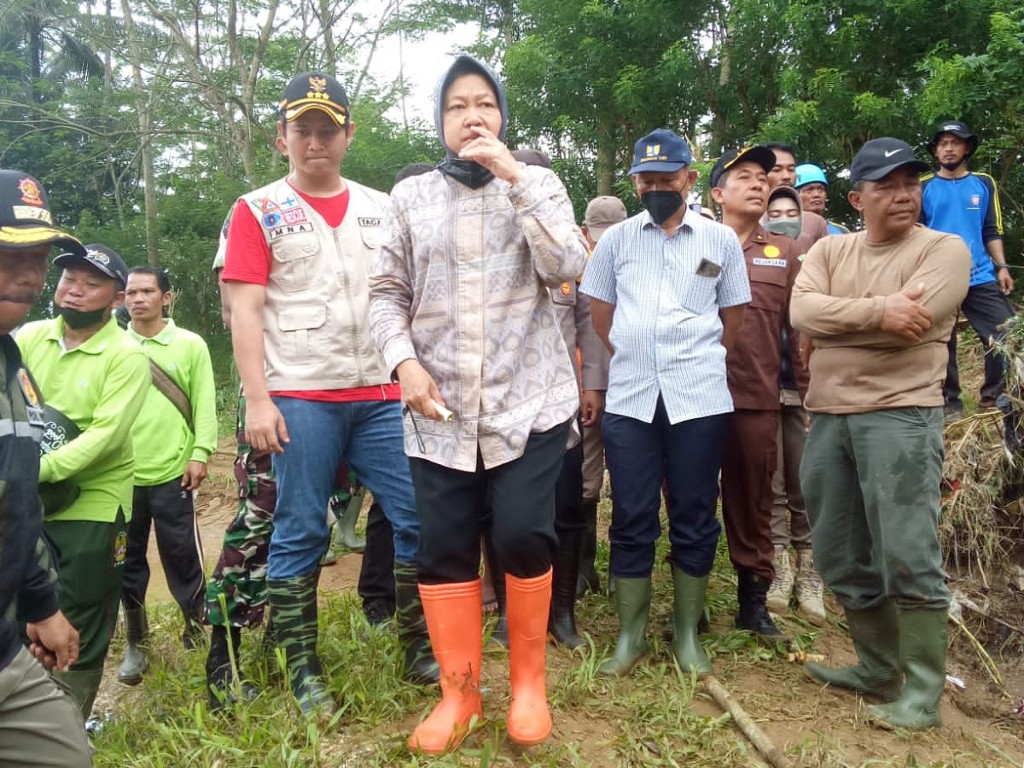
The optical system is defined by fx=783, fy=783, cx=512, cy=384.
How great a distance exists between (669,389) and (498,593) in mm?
1261

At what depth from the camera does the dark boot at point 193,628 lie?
397 centimetres

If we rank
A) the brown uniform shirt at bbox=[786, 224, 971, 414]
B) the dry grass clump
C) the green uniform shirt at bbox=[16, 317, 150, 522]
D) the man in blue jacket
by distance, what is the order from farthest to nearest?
1. the man in blue jacket
2. the dry grass clump
3. the green uniform shirt at bbox=[16, 317, 150, 522]
4. the brown uniform shirt at bbox=[786, 224, 971, 414]

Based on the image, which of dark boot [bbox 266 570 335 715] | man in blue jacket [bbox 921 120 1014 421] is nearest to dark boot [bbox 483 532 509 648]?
dark boot [bbox 266 570 335 715]

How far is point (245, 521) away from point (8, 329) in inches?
46.9

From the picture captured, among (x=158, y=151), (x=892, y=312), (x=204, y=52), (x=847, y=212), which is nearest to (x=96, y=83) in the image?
(x=158, y=151)

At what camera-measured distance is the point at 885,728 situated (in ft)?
9.30

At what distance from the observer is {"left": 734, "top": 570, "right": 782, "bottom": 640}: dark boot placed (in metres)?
3.53

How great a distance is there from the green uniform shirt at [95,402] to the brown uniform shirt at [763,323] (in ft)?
8.37

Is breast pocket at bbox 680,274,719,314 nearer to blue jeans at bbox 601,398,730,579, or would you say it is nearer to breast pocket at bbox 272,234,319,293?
blue jeans at bbox 601,398,730,579

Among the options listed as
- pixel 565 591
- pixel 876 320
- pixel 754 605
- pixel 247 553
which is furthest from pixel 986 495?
pixel 247 553

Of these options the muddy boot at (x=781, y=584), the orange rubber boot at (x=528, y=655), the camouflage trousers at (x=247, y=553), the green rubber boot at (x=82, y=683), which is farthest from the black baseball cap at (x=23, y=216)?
the muddy boot at (x=781, y=584)

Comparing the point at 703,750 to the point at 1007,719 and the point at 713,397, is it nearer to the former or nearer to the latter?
the point at 713,397

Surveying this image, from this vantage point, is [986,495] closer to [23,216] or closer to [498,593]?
[498,593]

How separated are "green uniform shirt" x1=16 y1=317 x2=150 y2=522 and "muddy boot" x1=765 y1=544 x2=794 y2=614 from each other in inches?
121
